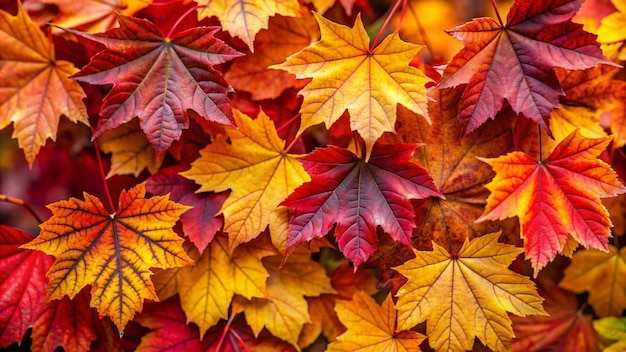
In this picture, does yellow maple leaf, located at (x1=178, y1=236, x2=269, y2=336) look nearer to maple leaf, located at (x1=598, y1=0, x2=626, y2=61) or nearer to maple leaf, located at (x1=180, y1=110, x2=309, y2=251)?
maple leaf, located at (x1=180, y1=110, x2=309, y2=251)

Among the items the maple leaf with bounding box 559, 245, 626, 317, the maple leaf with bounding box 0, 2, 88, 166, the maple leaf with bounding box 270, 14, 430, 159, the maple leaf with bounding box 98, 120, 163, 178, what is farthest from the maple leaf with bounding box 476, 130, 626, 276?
the maple leaf with bounding box 0, 2, 88, 166

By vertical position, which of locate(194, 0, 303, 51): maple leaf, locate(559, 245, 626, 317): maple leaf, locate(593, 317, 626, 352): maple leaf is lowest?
locate(593, 317, 626, 352): maple leaf

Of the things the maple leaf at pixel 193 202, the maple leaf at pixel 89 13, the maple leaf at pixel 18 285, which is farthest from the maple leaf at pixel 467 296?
the maple leaf at pixel 89 13

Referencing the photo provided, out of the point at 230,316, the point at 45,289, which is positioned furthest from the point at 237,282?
the point at 45,289

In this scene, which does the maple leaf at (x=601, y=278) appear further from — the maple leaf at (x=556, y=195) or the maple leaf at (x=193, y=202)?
the maple leaf at (x=193, y=202)

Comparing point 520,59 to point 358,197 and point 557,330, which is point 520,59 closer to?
point 358,197

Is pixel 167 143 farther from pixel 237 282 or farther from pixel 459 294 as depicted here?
pixel 459 294

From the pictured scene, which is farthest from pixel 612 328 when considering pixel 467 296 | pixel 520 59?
pixel 520 59
